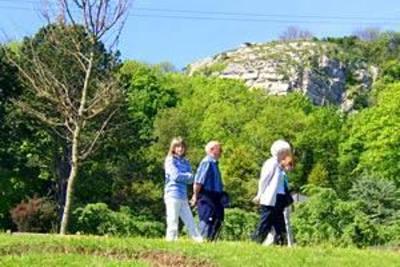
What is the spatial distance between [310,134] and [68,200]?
52378 millimetres

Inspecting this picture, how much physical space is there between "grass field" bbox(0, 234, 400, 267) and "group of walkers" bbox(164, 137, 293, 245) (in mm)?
1804

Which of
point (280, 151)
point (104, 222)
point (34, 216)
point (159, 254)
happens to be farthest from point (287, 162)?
point (34, 216)

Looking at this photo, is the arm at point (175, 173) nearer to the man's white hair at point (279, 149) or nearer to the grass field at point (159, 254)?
the man's white hair at point (279, 149)

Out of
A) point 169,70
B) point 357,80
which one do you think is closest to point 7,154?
point 169,70

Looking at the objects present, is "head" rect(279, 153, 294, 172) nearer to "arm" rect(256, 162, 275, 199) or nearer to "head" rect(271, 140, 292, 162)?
"head" rect(271, 140, 292, 162)

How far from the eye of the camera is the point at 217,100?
93.6 meters

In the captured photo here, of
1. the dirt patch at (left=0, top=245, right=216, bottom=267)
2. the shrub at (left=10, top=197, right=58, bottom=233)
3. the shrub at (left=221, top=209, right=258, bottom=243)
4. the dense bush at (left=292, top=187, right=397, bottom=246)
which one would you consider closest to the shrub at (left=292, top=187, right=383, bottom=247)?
the dense bush at (left=292, top=187, right=397, bottom=246)

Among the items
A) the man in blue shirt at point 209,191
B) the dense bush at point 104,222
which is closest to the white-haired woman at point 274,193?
the man in blue shirt at point 209,191

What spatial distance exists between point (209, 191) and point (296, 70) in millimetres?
136862

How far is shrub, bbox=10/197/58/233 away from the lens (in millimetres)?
47688

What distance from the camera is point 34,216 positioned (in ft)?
160

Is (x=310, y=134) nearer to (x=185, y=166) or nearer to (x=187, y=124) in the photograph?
(x=187, y=124)

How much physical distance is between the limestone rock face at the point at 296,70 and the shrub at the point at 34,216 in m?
89.8

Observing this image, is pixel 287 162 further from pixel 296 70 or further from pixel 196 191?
pixel 296 70
